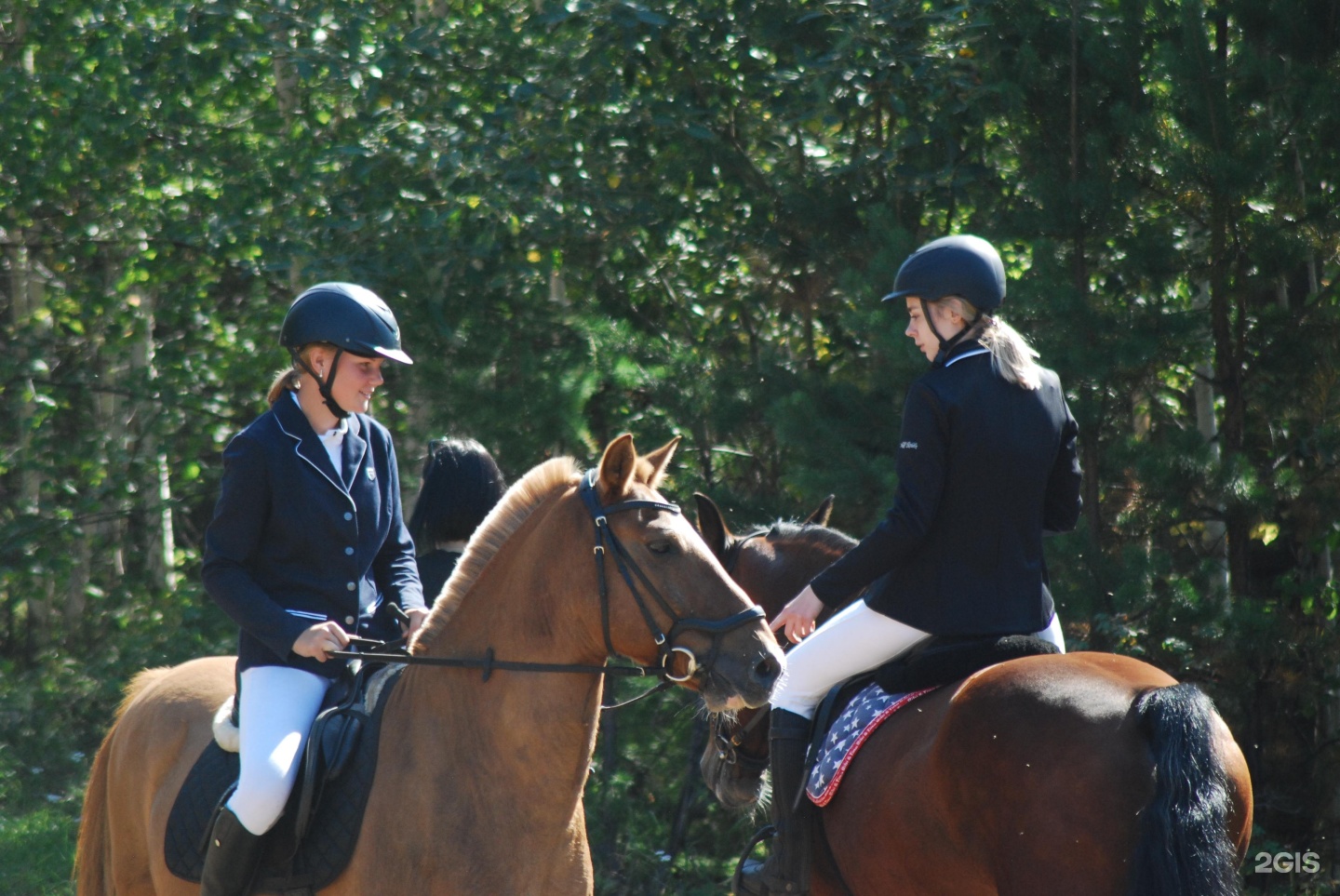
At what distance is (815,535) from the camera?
17.9ft

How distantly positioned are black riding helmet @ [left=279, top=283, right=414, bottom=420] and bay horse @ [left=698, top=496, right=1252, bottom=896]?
6.80 ft

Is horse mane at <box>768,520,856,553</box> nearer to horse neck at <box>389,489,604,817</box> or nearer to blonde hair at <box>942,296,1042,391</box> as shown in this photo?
blonde hair at <box>942,296,1042,391</box>

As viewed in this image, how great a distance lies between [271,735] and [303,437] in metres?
0.90

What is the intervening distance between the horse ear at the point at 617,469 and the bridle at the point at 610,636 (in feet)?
0.13

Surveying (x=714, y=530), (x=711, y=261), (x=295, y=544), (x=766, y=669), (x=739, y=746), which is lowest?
(x=739, y=746)

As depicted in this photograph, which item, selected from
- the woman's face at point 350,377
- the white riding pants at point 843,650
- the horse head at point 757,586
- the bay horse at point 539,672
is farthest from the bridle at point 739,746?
the woman's face at point 350,377

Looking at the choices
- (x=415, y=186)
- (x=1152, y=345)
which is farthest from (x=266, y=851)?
(x=415, y=186)

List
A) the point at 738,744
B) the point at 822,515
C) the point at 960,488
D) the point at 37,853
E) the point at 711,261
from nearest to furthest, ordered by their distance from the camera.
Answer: the point at 960,488 → the point at 738,744 → the point at 822,515 → the point at 37,853 → the point at 711,261

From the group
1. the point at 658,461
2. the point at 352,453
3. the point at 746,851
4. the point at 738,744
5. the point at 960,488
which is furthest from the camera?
the point at 738,744

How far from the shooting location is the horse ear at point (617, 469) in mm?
3451

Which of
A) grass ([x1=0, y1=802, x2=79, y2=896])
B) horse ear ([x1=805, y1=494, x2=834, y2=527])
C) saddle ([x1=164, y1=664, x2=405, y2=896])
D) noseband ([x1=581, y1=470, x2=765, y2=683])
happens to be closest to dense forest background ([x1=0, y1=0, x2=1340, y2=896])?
grass ([x1=0, y1=802, x2=79, y2=896])

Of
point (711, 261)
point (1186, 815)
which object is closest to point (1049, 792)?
point (1186, 815)

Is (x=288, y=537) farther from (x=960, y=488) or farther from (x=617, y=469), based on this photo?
(x=960, y=488)

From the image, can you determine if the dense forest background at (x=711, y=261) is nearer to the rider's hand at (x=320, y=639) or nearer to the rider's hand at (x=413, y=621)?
the rider's hand at (x=413, y=621)
